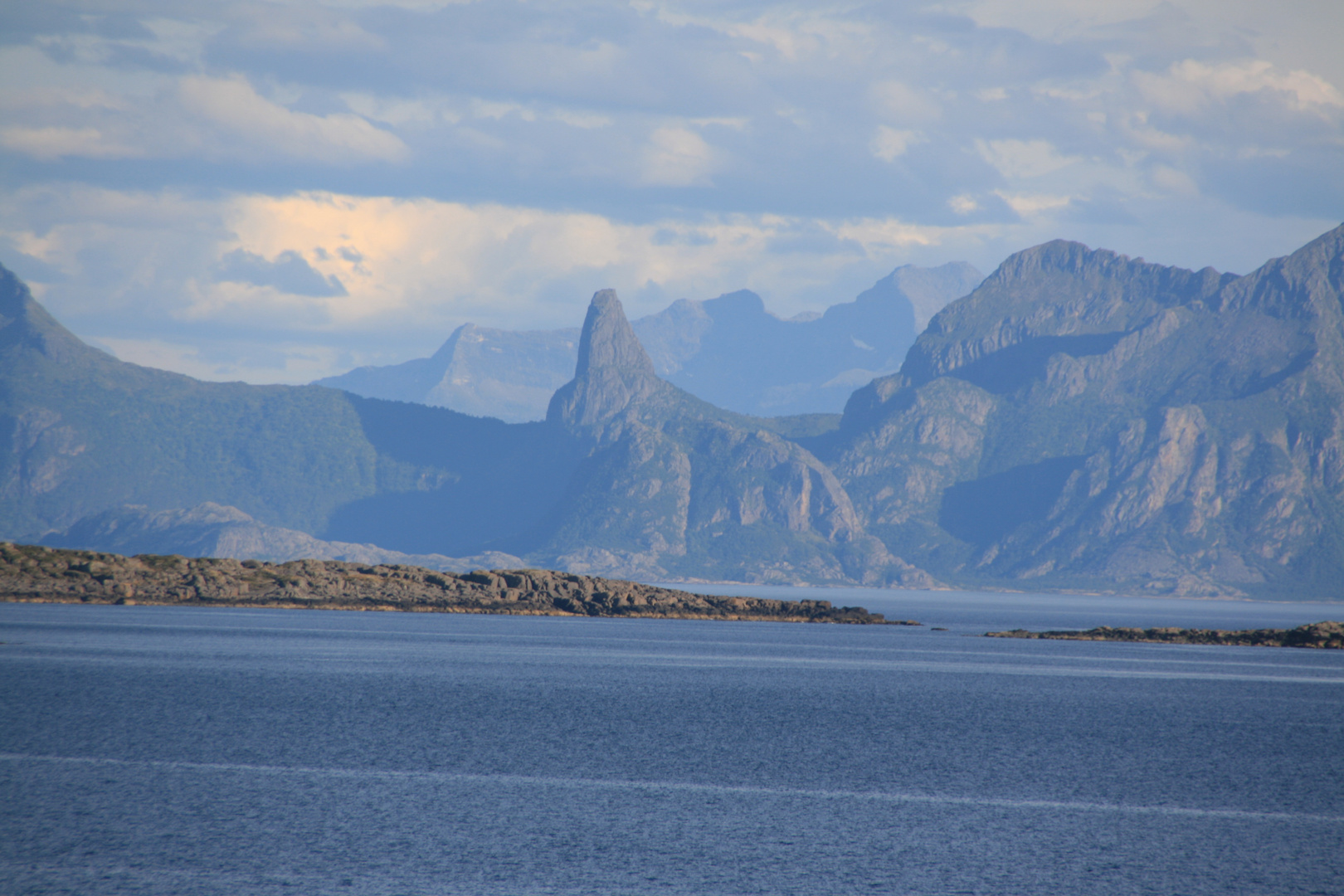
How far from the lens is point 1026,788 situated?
4028cm

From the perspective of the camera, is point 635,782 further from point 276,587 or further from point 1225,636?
point 276,587

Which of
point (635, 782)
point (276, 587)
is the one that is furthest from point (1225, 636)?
point (635, 782)

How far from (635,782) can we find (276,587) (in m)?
155

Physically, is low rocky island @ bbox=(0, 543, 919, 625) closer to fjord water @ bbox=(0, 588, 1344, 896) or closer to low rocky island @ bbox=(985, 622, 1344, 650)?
low rocky island @ bbox=(985, 622, 1344, 650)

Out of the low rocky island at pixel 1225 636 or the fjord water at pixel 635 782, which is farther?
the low rocky island at pixel 1225 636

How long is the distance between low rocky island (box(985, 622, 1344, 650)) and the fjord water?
272 feet

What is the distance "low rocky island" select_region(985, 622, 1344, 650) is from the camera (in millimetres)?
161625

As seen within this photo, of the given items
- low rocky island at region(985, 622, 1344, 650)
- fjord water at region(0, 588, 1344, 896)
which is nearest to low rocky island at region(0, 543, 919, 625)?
low rocky island at region(985, 622, 1344, 650)

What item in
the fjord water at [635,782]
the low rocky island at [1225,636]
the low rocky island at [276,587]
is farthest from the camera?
the low rocky island at [276,587]

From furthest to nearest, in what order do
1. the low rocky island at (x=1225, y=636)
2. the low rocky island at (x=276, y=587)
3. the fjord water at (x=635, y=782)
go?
the low rocky island at (x=276, y=587) → the low rocky island at (x=1225, y=636) → the fjord water at (x=635, y=782)

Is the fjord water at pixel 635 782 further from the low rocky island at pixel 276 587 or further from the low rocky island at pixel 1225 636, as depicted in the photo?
the low rocky island at pixel 276 587

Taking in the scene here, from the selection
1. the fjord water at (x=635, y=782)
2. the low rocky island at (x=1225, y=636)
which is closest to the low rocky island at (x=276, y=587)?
the low rocky island at (x=1225, y=636)

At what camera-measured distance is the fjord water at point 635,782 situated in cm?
2717

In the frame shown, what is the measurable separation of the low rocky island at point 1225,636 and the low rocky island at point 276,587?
5980 centimetres
